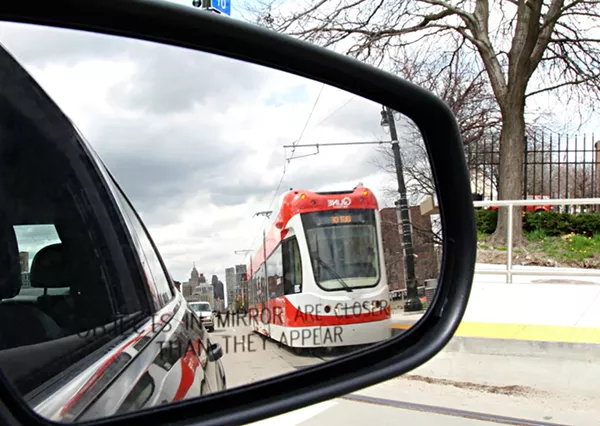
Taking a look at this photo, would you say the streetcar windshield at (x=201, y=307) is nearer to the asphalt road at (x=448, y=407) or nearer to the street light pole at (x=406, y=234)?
the street light pole at (x=406, y=234)

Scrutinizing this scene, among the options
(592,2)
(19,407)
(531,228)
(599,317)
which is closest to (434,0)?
(592,2)

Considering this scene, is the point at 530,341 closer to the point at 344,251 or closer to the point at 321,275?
the point at 344,251

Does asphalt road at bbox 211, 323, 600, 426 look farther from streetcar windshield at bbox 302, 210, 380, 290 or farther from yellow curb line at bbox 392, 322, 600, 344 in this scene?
streetcar windshield at bbox 302, 210, 380, 290

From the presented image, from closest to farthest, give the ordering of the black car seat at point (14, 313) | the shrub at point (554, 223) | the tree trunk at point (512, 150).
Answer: the black car seat at point (14, 313)
the tree trunk at point (512, 150)
the shrub at point (554, 223)

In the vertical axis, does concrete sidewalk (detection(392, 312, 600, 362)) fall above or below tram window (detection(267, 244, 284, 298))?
below

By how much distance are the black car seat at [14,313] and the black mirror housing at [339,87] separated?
11 cm

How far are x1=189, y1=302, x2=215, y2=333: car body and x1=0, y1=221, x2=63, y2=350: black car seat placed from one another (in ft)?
1.00

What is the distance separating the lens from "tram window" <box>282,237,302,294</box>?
4.75 ft

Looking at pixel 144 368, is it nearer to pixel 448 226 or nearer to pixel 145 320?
pixel 145 320

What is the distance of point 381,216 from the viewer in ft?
5.26

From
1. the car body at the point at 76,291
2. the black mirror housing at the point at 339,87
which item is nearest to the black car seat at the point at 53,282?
the car body at the point at 76,291

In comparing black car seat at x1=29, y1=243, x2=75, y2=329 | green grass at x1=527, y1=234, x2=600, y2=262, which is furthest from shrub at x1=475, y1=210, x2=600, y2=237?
black car seat at x1=29, y1=243, x2=75, y2=329

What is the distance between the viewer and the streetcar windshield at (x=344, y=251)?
4.88 ft

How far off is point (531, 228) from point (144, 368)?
17032 millimetres
